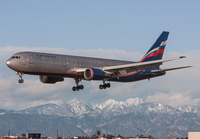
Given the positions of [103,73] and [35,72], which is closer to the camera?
[35,72]

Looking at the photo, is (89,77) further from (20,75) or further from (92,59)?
(20,75)

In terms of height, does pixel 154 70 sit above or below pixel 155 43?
below

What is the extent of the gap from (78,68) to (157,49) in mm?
27178

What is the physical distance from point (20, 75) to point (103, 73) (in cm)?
1654

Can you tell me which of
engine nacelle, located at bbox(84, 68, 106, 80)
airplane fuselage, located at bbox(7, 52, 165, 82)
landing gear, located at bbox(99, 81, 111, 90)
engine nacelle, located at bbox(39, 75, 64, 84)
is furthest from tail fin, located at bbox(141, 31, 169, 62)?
engine nacelle, located at bbox(39, 75, 64, 84)

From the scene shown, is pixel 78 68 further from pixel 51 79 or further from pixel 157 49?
pixel 157 49

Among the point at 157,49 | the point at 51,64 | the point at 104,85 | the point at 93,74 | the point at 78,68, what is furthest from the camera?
the point at 157,49

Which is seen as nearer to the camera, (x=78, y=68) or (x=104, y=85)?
(x=78, y=68)

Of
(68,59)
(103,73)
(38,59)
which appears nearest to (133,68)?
(103,73)

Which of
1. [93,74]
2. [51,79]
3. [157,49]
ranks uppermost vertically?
[157,49]

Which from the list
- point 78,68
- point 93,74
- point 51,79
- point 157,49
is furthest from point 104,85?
point 157,49

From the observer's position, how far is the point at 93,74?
79375 millimetres

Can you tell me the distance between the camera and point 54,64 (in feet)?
256

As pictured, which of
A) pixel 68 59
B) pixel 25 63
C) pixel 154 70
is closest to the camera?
pixel 25 63
